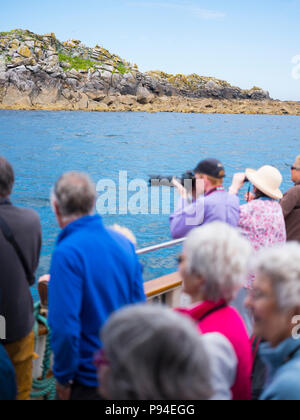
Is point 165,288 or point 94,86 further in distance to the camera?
point 94,86

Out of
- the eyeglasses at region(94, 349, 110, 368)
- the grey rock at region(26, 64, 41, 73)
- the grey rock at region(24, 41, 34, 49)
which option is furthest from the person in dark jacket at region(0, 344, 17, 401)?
the grey rock at region(24, 41, 34, 49)

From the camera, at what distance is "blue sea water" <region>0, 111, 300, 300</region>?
46.3ft

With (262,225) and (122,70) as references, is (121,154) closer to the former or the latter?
(262,225)

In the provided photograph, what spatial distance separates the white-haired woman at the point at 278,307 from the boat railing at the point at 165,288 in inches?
67.1

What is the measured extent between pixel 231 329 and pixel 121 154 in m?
36.6

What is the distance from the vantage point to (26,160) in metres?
31.0

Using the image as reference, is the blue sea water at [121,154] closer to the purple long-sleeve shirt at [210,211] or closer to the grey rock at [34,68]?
the purple long-sleeve shirt at [210,211]

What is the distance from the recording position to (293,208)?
3.84 m

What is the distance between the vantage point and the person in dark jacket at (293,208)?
3.80m

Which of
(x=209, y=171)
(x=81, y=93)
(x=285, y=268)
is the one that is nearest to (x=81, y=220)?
(x=285, y=268)

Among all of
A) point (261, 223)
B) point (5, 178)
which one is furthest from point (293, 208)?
point (5, 178)

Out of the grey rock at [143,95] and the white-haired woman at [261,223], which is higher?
the grey rock at [143,95]

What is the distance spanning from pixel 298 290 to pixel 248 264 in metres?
0.25

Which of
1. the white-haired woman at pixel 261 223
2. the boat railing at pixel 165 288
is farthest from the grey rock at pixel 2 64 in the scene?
the white-haired woman at pixel 261 223
